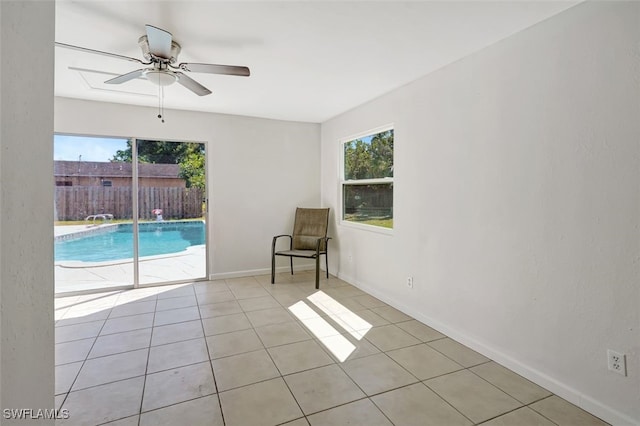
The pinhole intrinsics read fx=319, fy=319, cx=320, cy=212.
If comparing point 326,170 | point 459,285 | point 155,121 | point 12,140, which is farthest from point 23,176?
point 326,170

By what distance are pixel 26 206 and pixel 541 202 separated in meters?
2.48

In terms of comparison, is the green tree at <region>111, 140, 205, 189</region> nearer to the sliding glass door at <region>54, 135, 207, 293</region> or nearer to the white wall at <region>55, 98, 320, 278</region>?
the sliding glass door at <region>54, 135, 207, 293</region>

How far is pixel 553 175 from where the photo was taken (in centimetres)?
196

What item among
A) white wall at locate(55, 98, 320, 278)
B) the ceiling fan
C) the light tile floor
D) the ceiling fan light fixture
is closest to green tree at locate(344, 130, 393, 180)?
white wall at locate(55, 98, 320, 278)

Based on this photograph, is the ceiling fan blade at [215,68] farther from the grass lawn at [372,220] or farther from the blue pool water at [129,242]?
the blue pool water at [129,242]

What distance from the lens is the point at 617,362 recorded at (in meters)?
1.69

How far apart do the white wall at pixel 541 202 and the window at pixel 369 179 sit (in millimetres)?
499

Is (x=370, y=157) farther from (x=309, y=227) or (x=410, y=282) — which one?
(x=410, y=282)

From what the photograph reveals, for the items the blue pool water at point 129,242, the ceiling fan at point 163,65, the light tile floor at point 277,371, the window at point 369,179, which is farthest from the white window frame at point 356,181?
the blue pool water at point 129,242

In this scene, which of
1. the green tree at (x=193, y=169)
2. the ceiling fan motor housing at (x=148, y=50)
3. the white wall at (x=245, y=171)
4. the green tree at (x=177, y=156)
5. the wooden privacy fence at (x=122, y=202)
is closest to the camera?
the ceiling fan motor housing at (x=148, y=50)

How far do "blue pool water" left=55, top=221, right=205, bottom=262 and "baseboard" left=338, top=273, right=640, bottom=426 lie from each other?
3.08 metres

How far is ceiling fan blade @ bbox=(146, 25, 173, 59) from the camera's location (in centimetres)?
184

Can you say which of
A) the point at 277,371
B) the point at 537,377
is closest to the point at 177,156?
the point at 277,371

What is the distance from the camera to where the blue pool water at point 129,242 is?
3.91 meters
